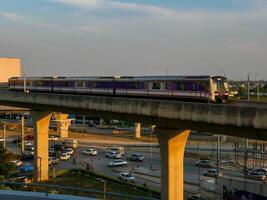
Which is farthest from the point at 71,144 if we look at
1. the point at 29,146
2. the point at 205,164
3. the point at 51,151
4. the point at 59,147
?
the point at 205,164

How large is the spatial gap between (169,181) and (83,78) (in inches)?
595

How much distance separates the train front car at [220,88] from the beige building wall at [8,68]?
5321 cm

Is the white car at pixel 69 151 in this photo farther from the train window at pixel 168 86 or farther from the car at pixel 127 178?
the train window at pixel 168 86

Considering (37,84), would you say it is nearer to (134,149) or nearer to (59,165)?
(59,165)

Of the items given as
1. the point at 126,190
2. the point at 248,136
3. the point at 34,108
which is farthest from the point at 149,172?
the point at 248,136

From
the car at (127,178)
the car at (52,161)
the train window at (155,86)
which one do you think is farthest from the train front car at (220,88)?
the car at (52,161)

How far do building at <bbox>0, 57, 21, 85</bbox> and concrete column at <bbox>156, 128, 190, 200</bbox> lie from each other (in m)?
49.4

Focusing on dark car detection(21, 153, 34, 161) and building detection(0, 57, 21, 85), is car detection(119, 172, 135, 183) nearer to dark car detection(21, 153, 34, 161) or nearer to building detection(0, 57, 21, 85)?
dark car detection(21, 153, 34, 161)

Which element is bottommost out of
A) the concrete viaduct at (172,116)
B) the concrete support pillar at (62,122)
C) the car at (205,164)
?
the car at (205,164)

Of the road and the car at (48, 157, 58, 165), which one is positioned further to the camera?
the car at (48, 157, 58, 165)

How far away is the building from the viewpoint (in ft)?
239

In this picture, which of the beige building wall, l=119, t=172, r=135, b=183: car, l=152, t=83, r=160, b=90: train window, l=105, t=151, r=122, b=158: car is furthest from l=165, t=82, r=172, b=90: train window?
the beige building wall

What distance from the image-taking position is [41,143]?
44.8 meters

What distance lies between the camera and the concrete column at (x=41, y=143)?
43.8m
